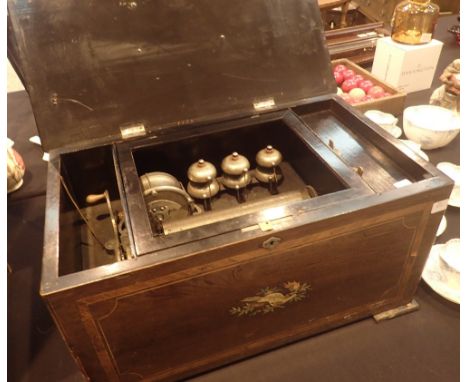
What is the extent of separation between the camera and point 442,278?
3.54ft

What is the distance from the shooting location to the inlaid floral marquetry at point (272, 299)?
85cm

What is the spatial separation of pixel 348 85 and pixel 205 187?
3.12ft

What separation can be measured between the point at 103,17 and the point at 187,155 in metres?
0.43

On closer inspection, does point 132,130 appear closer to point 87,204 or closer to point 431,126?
point 87,204

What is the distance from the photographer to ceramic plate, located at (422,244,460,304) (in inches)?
41.2

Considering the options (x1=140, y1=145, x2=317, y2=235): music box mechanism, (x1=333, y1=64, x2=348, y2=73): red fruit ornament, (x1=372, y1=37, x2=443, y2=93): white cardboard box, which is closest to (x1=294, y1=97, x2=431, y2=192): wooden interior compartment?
(x1=140, y1=145, x2=317, y2=235): music box mechanism

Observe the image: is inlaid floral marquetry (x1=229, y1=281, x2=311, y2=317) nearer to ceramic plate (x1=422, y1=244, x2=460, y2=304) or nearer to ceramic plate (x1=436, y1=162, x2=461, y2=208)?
ceramic plate (x1=422, y1=244, x2=460, y2=304)

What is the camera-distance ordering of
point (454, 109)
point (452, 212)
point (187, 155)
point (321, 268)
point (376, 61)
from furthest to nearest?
point (376, 61)
point (454, 109)
point (452, 212)
point (187, 155)
point (321, 268)

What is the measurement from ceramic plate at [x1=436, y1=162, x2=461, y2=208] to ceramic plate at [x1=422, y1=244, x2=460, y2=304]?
0.88ft

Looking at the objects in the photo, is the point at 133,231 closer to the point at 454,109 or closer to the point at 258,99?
Result: the point at 258,99

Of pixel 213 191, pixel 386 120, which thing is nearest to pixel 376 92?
pixel 386 120

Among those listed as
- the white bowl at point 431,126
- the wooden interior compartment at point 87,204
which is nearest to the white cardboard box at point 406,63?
the white bowl at point 431,126

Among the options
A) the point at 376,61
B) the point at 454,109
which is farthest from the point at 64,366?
the point at 376,61

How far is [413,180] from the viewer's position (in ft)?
3.14
